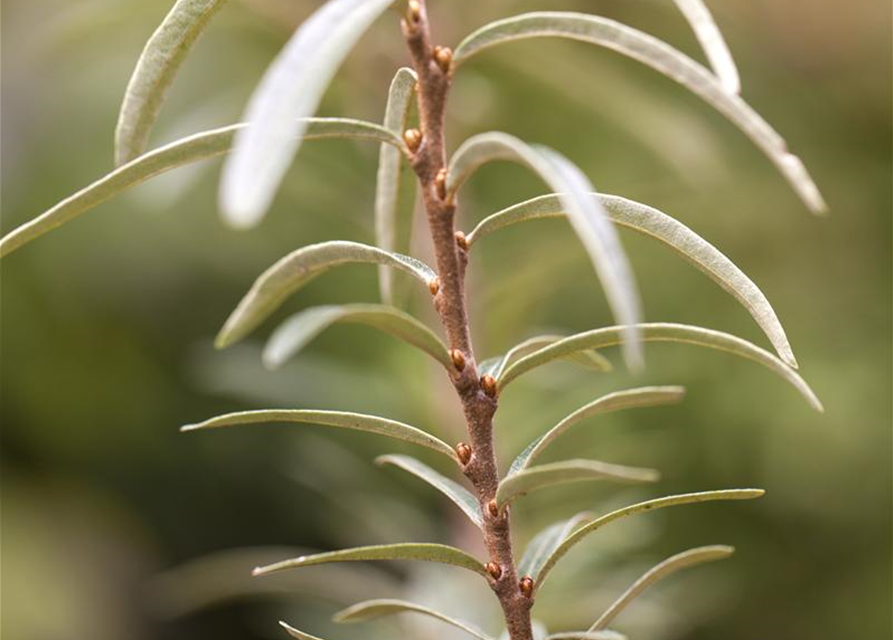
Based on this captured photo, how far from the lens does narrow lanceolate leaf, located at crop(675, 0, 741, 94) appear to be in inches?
9.2

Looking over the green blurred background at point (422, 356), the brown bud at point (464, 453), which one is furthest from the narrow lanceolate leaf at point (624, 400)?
the green blurred background at point (422, 356)

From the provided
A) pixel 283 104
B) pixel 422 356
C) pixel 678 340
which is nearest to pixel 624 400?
pixel 678 340

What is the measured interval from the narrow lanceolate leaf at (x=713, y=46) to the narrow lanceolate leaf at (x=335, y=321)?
89 mm

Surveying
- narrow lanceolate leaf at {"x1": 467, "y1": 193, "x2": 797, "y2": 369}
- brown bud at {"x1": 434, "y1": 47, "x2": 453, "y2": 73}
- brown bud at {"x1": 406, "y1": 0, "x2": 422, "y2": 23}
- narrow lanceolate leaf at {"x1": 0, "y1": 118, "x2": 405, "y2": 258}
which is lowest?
narrow lanceolate leaf at {"x1": 467, "y1": 193, "x2": 797, "y2": 369}

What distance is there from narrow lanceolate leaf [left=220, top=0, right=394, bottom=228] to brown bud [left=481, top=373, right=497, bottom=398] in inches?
3.8

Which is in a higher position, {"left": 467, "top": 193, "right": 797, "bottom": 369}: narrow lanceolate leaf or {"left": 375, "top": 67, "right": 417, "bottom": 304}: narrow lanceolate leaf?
{"left": 375, "top": 67, "right": 417, "bottom": 304}: narrow lanceolate leaf

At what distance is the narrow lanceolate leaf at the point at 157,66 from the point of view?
0.26m

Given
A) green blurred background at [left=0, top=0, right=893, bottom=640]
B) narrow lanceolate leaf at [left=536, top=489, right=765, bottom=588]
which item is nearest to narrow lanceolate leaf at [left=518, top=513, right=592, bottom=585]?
narrow lanceolate leaf at [left=536, top=489, right=765, bottom=588]

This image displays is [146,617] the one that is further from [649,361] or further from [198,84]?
[649,361]

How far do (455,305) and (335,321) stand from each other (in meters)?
0.04

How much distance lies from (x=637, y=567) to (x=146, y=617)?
1.01 m

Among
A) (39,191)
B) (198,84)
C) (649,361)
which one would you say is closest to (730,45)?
(649,361)

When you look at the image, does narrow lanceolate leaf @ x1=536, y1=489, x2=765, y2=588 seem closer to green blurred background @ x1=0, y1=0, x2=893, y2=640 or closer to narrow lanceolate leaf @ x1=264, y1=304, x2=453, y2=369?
narrow lanceolate leaf @ x1=264, y1=304, x2=453, y2=369

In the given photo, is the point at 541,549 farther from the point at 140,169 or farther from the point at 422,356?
the point at 422,356
